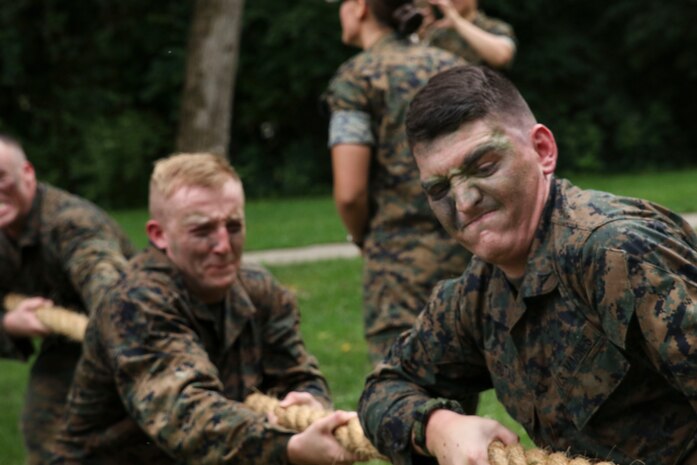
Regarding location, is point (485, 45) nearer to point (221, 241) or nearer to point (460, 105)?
point (221, 241)

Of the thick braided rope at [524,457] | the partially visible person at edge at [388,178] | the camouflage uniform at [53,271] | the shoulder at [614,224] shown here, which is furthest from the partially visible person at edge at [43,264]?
the shoulder at [614,224]

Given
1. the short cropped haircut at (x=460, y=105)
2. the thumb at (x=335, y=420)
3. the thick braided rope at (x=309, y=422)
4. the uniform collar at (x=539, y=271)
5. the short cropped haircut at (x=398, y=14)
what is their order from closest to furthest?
the uniform collar at (x=539, y=271), the short cropped haircut at (x=460, y=105), the thick braided rope at (x=309, y=422), the thumb at (x=335, y=420), the short cropped haircut at (x=398, y=14)

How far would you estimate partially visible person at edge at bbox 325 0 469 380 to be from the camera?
16.6 ft

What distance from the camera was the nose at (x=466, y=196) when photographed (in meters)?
2.82

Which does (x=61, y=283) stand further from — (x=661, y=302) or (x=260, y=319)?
(x=661, y=302)

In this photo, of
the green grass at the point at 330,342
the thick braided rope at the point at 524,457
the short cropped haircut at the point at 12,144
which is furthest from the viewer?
the green grass at the point at 330,342

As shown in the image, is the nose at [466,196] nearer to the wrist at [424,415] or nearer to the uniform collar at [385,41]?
the wrist at [424,415]

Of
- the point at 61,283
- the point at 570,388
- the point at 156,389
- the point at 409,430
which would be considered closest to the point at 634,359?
the point at 570,388

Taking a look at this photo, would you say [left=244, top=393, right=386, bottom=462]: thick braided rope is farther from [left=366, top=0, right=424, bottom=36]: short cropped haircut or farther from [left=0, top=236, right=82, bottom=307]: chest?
[left=366, top=0, right=424, bottom=36]: short cropped haircut

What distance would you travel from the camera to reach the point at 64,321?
5.15m

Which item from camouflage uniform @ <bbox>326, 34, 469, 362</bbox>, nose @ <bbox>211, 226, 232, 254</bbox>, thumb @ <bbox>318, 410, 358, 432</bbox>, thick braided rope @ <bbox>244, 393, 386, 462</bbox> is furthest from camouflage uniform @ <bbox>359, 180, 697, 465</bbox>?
camouflage uniform @ <bbox>326, 34, 469, 362</bbox>

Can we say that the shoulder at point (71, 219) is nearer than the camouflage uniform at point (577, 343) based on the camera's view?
No

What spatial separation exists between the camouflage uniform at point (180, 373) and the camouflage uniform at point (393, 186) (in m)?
0.73

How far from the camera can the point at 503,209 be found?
2.80 m
